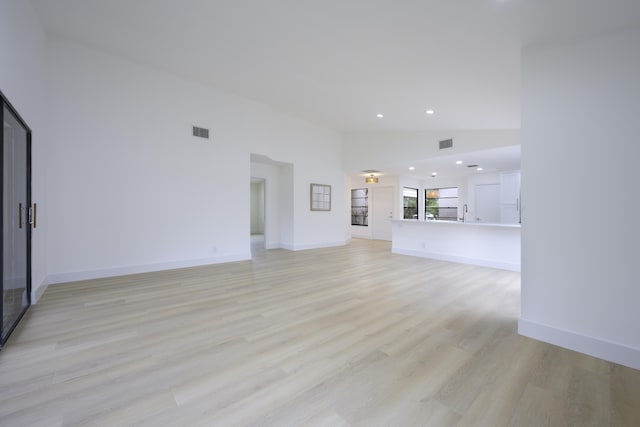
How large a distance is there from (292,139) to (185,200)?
3.19m

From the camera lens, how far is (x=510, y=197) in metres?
7.30

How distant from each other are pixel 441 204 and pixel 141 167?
9223 millimetres

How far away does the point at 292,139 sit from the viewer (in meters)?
7.25

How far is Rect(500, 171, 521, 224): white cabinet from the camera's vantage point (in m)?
7.18

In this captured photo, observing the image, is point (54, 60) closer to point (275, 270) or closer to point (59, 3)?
point (59, 3)

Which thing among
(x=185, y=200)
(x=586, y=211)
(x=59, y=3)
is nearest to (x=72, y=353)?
(x=185, y=200)

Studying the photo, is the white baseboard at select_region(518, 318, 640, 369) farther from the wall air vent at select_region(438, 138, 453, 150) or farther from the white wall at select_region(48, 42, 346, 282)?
the white wall at select_region(48, 42, 346, 282)

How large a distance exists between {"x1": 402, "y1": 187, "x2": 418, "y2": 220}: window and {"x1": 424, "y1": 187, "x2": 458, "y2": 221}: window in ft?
1.19

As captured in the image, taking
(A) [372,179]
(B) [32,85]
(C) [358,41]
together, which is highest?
(C) [358,41]

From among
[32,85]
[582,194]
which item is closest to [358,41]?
[582,194]

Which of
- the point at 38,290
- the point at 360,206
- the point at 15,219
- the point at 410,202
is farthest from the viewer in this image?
the point at 360,206

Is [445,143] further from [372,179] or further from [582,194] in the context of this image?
[582,194]

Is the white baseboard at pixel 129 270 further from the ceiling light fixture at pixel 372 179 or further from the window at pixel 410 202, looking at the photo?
the window at pixel 410 202

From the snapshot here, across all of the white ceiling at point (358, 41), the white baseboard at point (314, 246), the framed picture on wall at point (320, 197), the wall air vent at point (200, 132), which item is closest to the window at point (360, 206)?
the white baseboard at point (314, 246)
